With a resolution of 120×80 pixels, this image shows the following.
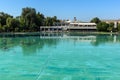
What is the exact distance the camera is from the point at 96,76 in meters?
12.1

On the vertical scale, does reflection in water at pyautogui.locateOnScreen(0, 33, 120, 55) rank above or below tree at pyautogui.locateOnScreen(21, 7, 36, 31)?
below

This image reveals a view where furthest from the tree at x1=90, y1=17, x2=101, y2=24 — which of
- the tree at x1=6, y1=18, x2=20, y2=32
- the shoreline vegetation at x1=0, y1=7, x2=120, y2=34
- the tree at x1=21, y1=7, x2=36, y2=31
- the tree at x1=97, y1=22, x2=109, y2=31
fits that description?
the tree at x1=6, y1=18, x2=20, y2=32

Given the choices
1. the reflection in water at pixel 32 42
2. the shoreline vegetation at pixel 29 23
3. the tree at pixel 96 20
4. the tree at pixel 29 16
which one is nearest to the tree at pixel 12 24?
the shoreline vegetation at pixel 29 23

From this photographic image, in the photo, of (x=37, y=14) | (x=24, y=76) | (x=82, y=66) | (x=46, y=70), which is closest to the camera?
(x=24, y=76)

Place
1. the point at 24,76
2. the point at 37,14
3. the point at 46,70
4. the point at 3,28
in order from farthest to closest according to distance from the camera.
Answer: the point at 37,14, the point at 3,28, the point at 46,70, the point at 24,76

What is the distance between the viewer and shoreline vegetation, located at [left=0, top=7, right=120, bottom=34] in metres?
63.2

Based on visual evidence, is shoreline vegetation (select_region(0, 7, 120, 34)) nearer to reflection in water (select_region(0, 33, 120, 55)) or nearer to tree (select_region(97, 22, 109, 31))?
tree (select_region(97, 22, 109, 31))

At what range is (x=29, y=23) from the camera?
2847 inches

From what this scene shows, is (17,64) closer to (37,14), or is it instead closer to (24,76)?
(24,76)

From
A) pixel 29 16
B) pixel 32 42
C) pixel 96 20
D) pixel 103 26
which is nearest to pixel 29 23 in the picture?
pixel 29 16

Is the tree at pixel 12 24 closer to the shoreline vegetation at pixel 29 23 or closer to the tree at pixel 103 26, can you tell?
the shoreline vegetation at pixel 29 23

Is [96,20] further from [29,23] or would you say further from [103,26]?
[29,23]

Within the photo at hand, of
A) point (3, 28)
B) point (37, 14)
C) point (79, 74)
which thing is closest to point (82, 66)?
point (79, 74)

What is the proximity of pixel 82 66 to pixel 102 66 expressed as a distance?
45.0 inches
